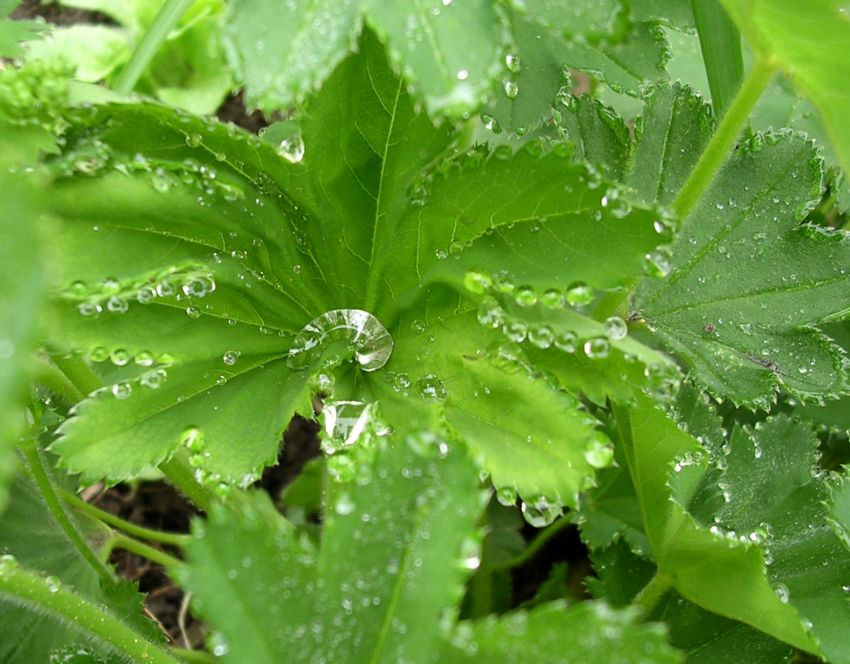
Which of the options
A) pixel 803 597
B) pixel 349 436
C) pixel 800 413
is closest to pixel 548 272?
pixel 349 436

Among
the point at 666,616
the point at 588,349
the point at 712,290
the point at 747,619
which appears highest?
the point at 588,349

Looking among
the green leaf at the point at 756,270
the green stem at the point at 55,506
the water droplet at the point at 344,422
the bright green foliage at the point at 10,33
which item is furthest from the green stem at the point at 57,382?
the green leaf at the point at 756,270

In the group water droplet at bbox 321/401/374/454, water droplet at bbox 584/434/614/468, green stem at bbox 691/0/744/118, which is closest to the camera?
water droplet at bbox 584/434/614/468

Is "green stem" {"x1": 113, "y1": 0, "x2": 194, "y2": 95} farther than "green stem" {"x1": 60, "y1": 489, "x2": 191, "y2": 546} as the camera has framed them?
No

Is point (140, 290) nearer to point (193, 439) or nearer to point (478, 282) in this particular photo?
point (193, 439)

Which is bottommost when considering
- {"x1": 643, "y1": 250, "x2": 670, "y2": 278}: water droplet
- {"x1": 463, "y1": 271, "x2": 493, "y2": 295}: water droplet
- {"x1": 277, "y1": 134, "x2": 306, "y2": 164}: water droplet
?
{"x1": 463, "y1": 271, "x2": 493, "y2": 295}: water droplet

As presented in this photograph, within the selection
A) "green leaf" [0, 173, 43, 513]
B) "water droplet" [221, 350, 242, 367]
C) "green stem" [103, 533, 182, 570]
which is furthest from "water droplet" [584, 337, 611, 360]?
"green stem" [103, 533, 182, 570]

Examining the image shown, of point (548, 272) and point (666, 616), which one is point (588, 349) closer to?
point (548, 272)

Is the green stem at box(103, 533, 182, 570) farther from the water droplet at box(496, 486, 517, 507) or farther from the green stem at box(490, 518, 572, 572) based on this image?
the water droplet at box(496, 486, 517, 507)
